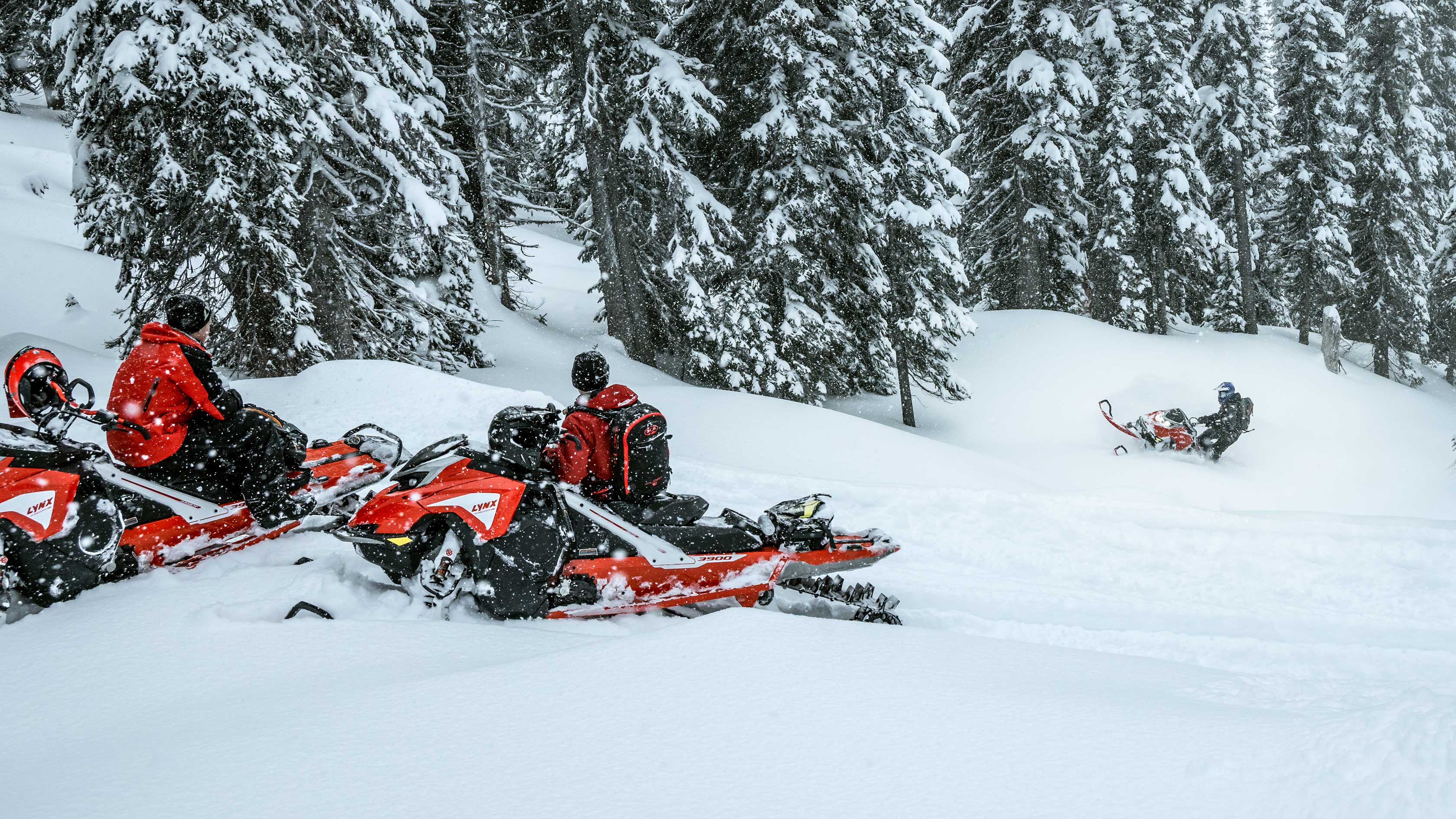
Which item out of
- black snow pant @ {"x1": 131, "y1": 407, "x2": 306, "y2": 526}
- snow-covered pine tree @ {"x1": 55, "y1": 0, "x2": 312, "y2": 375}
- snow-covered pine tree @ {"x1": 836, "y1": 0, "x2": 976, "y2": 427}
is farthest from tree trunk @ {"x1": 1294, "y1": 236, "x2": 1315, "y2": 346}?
black snow pant @ {"x1": 131, "y1": 407, "x2": 306, "y2": 526}

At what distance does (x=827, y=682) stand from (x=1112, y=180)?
21699 millimetres

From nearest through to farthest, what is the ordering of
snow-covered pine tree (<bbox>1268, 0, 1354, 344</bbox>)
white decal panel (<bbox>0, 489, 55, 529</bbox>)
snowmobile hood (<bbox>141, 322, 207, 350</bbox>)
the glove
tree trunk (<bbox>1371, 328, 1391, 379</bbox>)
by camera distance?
white decal panel (<bbox>0, 489, 55, 529</bbox>) < snowmobile hood (<bbox>141, 322, 207, 350</bbox>) < the glove < snow-covered pine tree (<bbox>1268, 0, 1354, 344</bbox>) < tree trunk (<bbox>1371, 328, 1391, 379</bbox>)

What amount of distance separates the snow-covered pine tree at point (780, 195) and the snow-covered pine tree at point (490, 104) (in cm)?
356

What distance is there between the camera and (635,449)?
4711 millimetres

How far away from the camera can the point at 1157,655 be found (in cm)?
484

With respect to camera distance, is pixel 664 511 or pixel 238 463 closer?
pixel 664 511

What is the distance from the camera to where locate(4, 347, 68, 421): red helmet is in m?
4.19

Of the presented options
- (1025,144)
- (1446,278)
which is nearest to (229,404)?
(1025,144)

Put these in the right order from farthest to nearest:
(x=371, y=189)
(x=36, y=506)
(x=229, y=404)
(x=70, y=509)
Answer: (x=371, y=189)
(x=229, y=404)
(x=70, y=509)
(x=36, y=506)

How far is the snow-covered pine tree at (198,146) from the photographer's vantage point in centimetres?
838

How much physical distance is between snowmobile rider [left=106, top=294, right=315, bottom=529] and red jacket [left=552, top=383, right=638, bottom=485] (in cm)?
219

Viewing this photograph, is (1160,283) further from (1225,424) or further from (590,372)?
(590,372)

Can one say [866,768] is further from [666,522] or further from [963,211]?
[963,211]

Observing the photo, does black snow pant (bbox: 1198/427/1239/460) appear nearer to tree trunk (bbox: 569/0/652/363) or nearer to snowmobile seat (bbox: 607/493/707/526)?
Result: tree trunk (bbox: 569/0/652/363)
